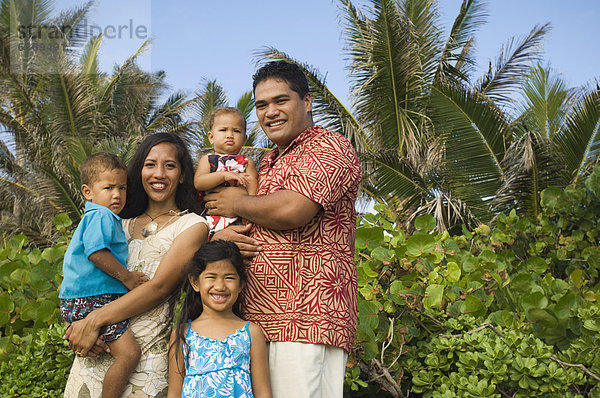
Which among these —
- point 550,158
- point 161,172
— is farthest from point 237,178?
point 550,158

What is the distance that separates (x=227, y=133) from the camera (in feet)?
9.45

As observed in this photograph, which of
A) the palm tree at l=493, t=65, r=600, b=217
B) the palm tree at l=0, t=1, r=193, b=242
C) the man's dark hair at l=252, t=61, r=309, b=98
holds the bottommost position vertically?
the man's dark hair at l=252, t=61, r=309, b=98

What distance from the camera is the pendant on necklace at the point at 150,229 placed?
7.97 feet

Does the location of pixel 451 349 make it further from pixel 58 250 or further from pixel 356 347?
pixel 58 250

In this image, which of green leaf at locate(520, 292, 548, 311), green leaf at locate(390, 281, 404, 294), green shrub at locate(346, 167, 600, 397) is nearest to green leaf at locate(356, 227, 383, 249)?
green shrub at locate(346, 167, 600, 397)

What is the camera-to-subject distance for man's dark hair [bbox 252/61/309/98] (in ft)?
7.57

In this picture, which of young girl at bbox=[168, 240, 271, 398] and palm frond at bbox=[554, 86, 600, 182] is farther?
palm frond at bbox=[554, 86, 600, 182]

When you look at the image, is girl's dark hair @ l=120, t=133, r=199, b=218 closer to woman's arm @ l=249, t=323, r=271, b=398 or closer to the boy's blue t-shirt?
the boy's blue t-shirt

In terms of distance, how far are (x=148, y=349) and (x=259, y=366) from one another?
1.58ft

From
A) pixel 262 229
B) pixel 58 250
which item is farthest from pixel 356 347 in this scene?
pixel 58 250

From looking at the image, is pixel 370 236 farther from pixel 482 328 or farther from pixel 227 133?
pixel 227 133

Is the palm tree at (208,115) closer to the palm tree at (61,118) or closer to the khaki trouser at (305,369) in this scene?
the palm tree at (61,118)

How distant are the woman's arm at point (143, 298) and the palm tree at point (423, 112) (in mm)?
8710

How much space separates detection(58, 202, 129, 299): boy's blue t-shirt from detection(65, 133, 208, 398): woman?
104 millimetres
